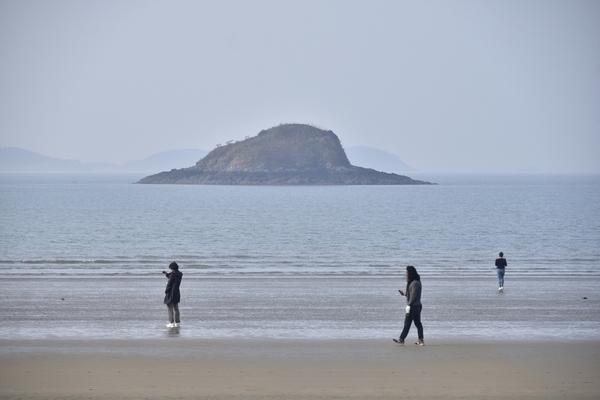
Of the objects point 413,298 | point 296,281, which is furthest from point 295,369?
point 296,281

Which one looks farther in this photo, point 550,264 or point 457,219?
point 457,219

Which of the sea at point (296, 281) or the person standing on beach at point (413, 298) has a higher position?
the person standing on beach at point (413, 298)

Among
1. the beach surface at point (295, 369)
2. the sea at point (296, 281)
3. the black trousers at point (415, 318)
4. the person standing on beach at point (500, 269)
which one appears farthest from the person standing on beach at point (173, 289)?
Answer: the person standing on beach at point (500, 269)

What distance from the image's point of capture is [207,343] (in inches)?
664

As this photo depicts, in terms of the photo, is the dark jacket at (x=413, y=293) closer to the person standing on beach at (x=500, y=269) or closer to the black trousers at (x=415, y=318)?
the black trousers at (x=415, y=318)

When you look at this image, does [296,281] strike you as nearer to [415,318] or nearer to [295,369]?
[415,318]

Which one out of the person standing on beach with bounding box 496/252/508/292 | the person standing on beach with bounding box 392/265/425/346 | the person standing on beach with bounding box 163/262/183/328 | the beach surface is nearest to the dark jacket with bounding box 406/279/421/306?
the person standing on beach with bounding box 392/265/425/346

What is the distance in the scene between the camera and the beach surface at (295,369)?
12836mm

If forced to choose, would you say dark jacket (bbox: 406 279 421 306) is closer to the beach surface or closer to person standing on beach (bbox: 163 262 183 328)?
the beach surface

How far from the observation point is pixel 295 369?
14453mm

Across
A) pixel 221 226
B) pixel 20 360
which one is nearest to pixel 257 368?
pixel 20 360

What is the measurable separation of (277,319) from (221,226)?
1915 inches

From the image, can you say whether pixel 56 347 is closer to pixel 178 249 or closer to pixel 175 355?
pixel 175 355

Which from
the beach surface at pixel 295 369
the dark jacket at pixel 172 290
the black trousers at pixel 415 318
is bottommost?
the beach surface at pixel 295 369
